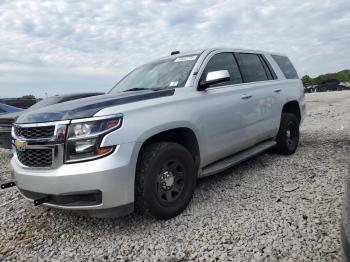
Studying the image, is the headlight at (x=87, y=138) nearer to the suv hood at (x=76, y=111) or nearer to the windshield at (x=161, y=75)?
the suv hood at (x=76, y=111)

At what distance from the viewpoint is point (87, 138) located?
2.89 meters

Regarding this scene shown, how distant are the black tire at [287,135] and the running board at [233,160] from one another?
218mm

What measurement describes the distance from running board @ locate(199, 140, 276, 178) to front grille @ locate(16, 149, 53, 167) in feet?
5.64

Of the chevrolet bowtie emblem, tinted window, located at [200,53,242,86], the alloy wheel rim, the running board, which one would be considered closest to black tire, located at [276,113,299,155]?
the running board

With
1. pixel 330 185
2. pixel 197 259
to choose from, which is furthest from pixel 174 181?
pixel 330 185

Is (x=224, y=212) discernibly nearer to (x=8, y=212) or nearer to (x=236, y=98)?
(x=236, y=98)

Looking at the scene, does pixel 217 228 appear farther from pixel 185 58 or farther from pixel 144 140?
pixel 185 58

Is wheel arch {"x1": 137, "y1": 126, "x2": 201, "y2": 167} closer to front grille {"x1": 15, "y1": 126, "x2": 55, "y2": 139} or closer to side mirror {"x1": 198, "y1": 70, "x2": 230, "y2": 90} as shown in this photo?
side mirror {"x1": 198, "y1": 70, "x2": 230, "y2": 90}

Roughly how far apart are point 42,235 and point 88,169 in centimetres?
106

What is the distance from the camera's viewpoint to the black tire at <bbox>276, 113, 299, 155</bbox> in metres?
5.56

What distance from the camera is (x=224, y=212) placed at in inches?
138

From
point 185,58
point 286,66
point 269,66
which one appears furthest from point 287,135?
point 185,58

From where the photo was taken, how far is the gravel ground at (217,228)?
9.14 ft

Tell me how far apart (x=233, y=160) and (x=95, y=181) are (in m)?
2.10
